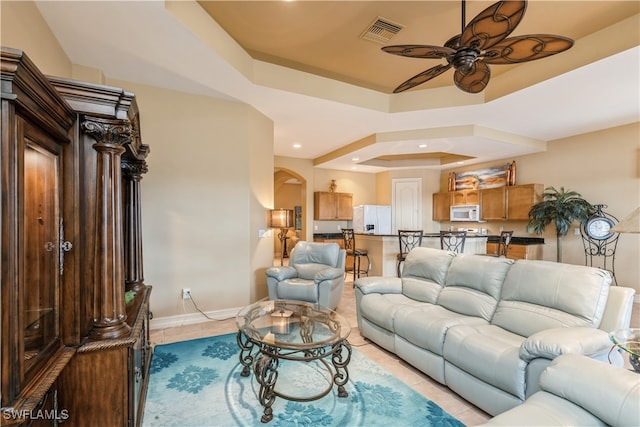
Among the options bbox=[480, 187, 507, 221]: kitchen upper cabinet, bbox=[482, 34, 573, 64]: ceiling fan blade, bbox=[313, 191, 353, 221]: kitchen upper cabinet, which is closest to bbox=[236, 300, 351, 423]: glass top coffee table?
bbox=[482, 34, 573, 64]: ceiling fan blade

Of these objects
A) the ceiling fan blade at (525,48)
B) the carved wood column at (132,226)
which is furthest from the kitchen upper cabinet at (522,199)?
the carved wood column at (132,226)

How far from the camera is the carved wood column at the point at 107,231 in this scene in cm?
155

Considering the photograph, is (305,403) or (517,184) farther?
(517,184)

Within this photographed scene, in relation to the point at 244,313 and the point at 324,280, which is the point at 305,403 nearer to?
the point at 244,313

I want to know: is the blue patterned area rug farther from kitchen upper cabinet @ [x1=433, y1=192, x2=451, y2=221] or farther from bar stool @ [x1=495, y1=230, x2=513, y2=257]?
kitchen upper cabinet @ [x1=433, y1=192, x2=451, y2=221]

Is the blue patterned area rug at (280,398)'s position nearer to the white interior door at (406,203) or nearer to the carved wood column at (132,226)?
the carved wood column at (132,226)

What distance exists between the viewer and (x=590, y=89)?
3.50m

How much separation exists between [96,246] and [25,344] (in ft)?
1.71

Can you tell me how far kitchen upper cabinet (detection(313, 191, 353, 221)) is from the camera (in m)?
7.61

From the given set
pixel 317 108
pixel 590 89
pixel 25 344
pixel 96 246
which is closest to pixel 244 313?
pixel 96 246

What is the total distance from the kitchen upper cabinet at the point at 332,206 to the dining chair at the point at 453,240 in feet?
9.91

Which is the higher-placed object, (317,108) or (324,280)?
(317,108)

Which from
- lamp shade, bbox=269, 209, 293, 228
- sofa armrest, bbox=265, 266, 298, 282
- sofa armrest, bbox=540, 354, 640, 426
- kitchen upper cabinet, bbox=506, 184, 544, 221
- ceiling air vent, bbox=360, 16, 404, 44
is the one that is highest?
ceiling air vent, bbox=360, 16, 404, 44

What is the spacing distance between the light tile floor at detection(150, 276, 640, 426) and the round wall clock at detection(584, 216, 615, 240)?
112 centimetres
